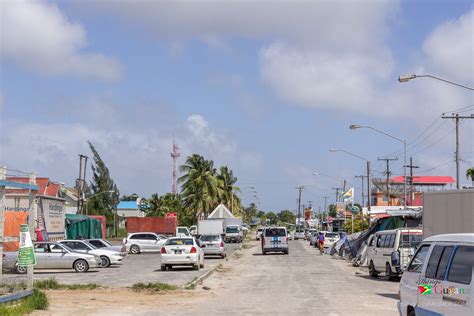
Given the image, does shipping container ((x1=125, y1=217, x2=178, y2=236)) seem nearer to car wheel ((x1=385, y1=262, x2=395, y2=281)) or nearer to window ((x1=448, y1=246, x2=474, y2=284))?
car wheel ((x1=385, y1=262, x2=395, y2=281))

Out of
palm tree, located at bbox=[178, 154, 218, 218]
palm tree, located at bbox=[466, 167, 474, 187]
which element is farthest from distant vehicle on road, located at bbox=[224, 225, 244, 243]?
palm tree, located at bbox=[466, 167, 474, 187]

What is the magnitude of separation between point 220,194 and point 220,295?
7820 cm

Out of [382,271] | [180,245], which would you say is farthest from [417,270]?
[180,245]

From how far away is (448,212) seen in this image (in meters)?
21.3

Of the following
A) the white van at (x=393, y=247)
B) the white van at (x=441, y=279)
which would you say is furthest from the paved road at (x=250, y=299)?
the white van at (x=441, y=279)

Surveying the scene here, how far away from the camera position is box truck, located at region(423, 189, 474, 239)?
2030cm

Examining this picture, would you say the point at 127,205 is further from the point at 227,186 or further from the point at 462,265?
the point at 462,265

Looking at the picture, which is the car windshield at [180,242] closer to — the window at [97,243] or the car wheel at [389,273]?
the window at [97,243]

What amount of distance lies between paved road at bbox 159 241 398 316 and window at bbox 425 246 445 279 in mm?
5761

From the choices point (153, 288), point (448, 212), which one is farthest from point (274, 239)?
point (448, 212)

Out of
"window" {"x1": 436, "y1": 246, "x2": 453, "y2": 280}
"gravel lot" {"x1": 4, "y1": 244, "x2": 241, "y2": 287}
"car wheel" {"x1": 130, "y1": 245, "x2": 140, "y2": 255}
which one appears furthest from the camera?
"car wheel" {"x1": 130, "y1": 245, "x2": 140, "y2": 255}

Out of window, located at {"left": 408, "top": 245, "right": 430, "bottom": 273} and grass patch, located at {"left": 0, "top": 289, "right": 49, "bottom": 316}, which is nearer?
window, located at {"left": 408, "top": 245, "right": 430, "bottom": 273}

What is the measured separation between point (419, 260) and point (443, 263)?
1.46 metres

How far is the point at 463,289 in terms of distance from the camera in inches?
337
